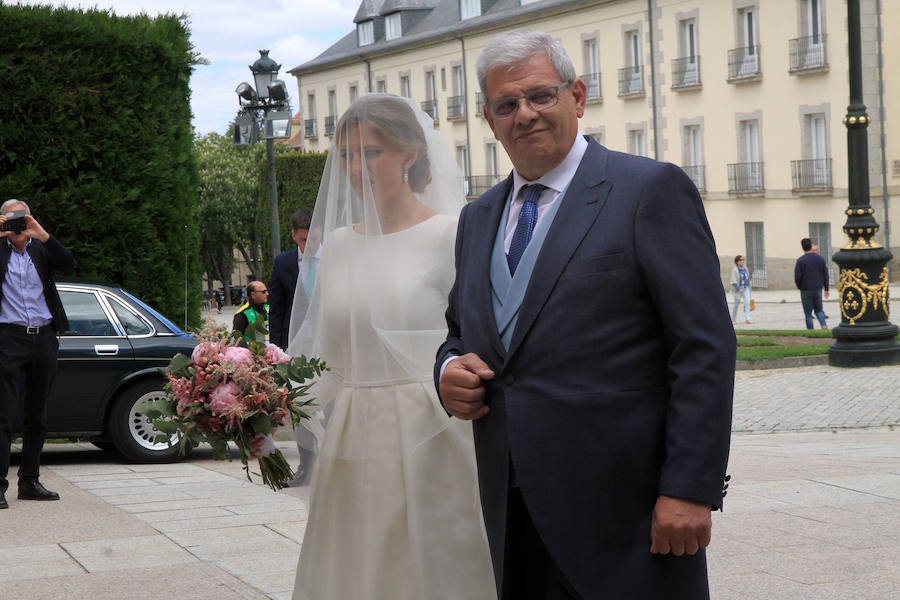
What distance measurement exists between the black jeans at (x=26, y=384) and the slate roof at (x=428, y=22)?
42.0 metres

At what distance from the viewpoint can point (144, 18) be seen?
1380cm

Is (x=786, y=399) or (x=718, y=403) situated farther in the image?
(x=786, y=399)

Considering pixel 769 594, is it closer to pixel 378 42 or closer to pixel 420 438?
pixel 420 438

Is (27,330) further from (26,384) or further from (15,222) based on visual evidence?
(15,222)

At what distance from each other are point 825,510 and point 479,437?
175 inches

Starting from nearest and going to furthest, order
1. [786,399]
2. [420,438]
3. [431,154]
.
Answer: [420,438] < [431,154] < [786,399]

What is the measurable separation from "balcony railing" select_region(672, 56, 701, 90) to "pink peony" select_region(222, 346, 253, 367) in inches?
1654

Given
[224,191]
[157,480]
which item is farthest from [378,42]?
[157,480]

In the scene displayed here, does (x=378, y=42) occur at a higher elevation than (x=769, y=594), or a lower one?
higher

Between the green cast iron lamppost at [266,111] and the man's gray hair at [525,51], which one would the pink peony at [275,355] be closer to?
the man's gray hair at [525,51]

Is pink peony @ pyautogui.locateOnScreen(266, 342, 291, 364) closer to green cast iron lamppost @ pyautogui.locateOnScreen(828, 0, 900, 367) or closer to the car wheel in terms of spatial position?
the car wheel

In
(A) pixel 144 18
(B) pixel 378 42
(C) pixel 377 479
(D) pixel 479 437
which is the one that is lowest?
(C) pixel 377 479

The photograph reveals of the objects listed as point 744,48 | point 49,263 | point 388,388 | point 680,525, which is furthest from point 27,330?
point 744,48

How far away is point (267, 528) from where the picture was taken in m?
7.32
